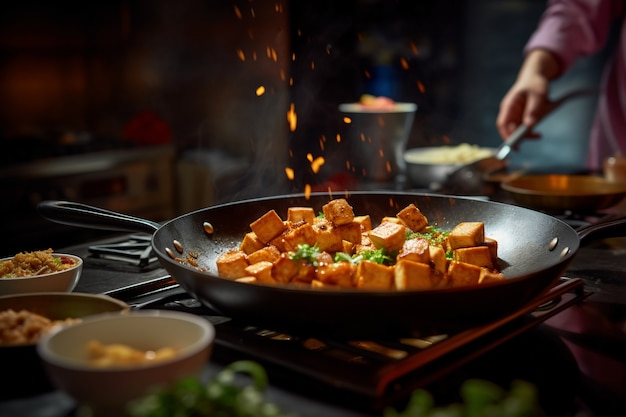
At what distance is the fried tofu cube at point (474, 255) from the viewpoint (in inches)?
68.7

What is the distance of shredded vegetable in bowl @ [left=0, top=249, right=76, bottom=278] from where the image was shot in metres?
1.65

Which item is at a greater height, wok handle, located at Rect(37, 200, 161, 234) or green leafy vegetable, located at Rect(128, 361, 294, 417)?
wok handle, located at Rect(37, 200, 161, 234)

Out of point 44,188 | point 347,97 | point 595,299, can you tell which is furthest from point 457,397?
point 347,97

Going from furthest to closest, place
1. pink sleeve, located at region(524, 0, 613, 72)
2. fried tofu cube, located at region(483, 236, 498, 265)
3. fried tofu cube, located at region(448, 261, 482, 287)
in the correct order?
pink sleeve, located at region(524, 0, 613, 72)
fried tofu cube, located at region(483, 236, 498, 265)
fried tofu cube, located at region(448, 261, 482, 287)

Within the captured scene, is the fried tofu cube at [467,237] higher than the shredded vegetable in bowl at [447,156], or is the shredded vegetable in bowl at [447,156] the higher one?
the shredded vegetable in bowl at [447,156]

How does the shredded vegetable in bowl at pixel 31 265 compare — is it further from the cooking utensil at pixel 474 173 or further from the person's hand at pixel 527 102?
the person's hand at pixel 527 102

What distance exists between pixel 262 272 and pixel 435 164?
1.82m

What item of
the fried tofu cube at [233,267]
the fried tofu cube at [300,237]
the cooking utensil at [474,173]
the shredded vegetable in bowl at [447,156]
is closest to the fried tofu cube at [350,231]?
the fried tofu cube at [300,237]

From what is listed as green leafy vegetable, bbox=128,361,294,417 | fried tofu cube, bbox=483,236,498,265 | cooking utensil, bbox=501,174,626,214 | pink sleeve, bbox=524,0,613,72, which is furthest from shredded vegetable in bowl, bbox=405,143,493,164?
green leafy vegetable, bbox=128,361,294,417

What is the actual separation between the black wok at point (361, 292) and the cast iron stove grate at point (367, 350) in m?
0.04

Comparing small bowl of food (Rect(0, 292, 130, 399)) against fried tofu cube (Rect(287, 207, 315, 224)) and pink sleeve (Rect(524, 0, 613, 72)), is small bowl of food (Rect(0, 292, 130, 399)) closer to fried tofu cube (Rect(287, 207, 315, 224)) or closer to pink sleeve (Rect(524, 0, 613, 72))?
fried tofu cube (Rect(287, 207, 315, 224))

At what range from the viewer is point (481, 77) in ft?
23.1

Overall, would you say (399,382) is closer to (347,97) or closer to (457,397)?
(457,397)

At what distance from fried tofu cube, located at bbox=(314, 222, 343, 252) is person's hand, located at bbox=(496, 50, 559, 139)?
75.9 inches
